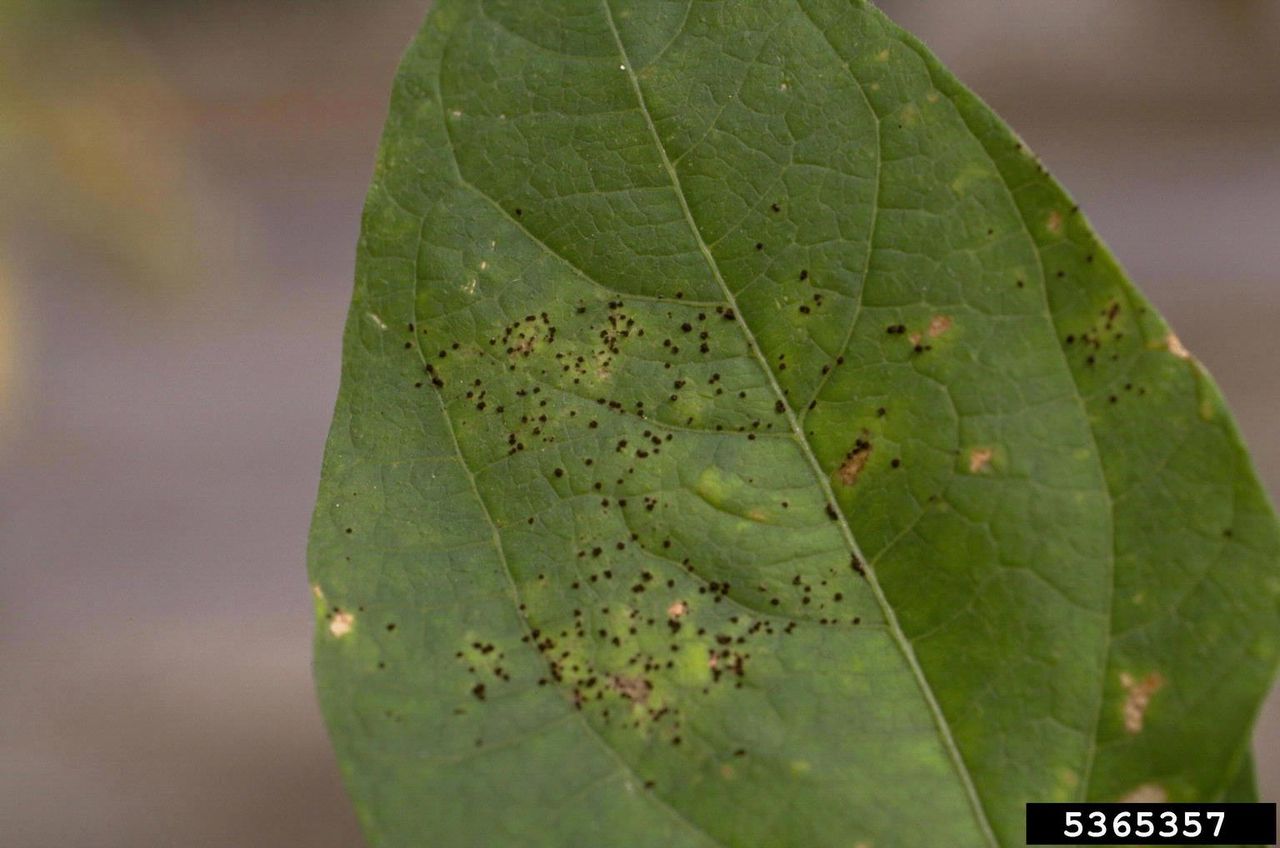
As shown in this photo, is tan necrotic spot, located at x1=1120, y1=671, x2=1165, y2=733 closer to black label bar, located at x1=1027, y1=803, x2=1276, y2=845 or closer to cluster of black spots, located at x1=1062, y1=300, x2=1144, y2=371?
black label bar, located at x1=1027, y1=803, x2=1276, y2=845

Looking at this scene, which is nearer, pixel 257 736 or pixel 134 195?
pixel 257 736

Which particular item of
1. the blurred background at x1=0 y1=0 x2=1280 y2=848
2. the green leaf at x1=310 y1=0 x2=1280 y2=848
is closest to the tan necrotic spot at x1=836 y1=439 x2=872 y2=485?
the green leaf at x1=310 y1=0 x2=1280 y2=848

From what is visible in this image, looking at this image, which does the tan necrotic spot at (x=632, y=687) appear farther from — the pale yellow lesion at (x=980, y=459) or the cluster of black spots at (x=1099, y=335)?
the cluster of black spots at (x=1099, y=335)

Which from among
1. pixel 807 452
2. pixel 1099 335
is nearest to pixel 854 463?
pixel 807 452

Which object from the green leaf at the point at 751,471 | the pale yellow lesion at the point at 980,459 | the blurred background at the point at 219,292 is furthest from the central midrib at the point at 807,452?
the blurred background at the point at 219,292

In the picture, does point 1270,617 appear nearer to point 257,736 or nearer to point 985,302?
point 985,302

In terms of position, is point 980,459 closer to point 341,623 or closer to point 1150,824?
point 1150,824

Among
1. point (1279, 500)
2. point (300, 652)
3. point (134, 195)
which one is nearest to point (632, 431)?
point (300, 652)
